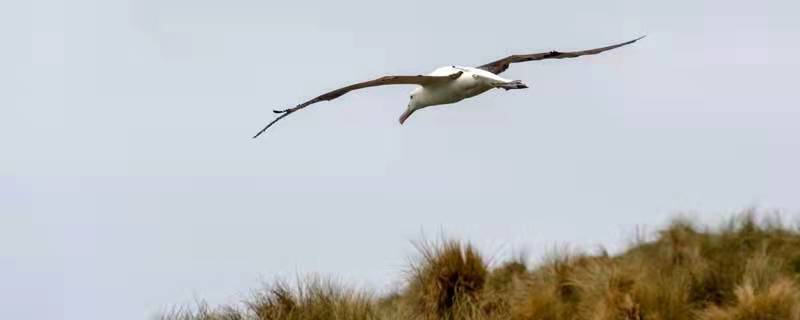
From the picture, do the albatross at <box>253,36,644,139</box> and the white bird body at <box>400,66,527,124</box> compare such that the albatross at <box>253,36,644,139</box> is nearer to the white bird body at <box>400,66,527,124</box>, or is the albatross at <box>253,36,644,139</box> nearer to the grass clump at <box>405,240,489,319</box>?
the white bird body at <box>400,66,527,124</box>

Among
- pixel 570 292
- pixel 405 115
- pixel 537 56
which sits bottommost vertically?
pixel 570 292

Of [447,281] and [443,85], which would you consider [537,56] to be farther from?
[447,281]

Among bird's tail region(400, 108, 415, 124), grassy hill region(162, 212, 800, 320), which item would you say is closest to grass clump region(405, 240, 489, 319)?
grassy hill region(162, 212, 800, 320)

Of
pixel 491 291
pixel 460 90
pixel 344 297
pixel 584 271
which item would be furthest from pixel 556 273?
pixel 460 90

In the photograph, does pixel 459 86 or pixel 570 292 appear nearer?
pixel 459 86

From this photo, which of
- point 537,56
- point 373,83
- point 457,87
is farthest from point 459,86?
point 537,56

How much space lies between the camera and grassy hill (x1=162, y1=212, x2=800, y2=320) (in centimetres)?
973

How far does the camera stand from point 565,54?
902 cm

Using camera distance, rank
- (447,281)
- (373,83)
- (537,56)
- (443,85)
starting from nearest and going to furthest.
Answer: (373,83) → (443,85) → (537,56) → (447,281)

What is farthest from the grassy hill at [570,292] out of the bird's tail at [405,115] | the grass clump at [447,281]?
the bird's tail at [405,115]

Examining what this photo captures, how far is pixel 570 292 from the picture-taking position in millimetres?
11852

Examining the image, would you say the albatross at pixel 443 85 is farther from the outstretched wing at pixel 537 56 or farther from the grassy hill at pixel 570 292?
the grassy hill at pixel 570 292

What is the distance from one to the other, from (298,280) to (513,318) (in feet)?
5.80

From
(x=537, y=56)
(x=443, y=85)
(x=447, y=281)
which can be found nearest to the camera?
(x=443, y=85)
